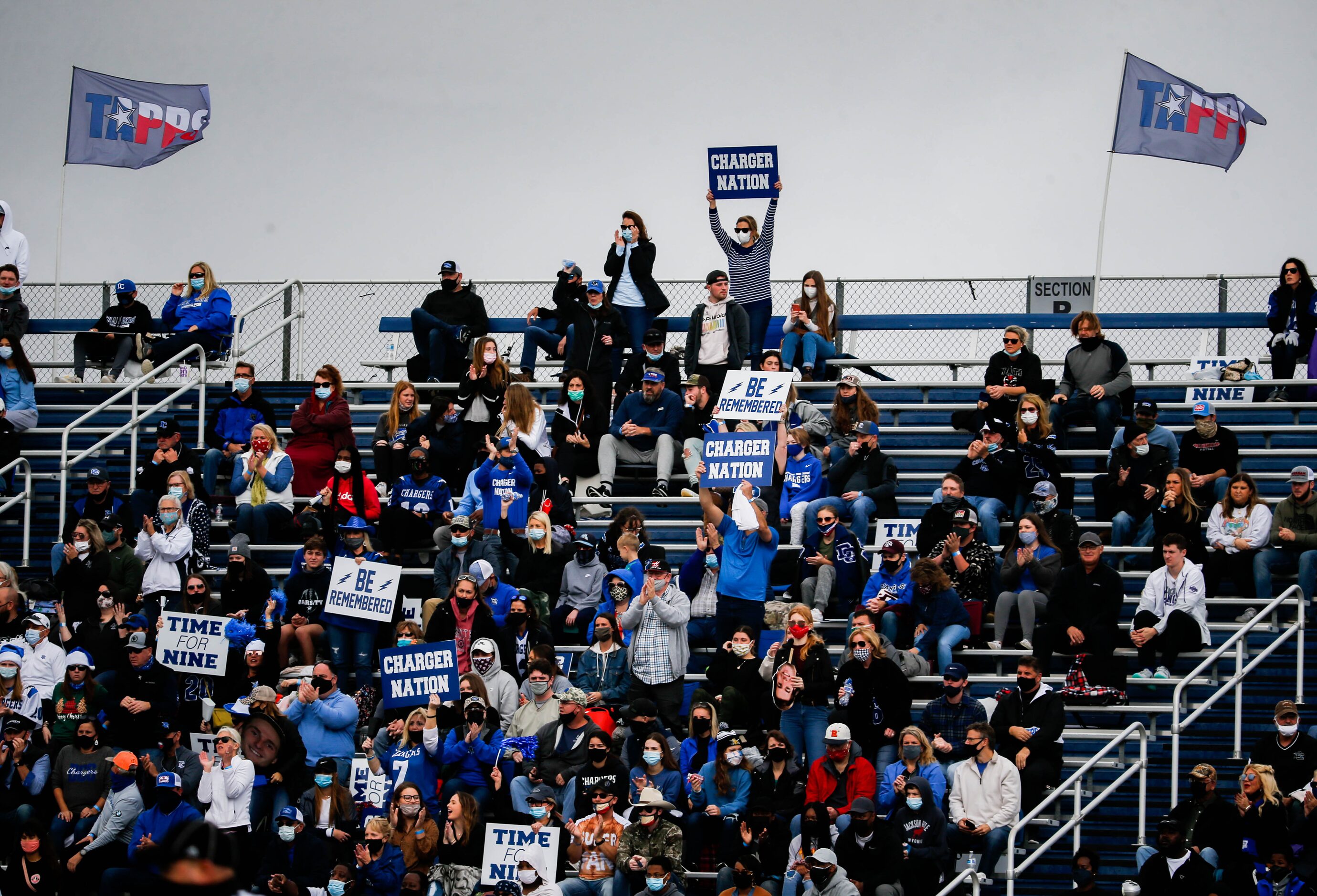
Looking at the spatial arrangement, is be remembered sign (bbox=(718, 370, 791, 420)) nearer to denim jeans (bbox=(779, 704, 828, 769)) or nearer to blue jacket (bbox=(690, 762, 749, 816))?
denim jeans (bbox=(779, 704, 828, 769))

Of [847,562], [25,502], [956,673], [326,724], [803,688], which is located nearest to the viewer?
[956,673]

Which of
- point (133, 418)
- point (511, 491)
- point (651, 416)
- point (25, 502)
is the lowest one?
point (25, 502)

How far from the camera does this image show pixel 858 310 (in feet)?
68.8

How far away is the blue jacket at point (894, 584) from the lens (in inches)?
570

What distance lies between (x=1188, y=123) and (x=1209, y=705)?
27.1 feet

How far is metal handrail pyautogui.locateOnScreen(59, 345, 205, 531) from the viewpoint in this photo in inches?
695

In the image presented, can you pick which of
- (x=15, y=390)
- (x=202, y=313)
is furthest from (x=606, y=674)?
(x=15, y=390)

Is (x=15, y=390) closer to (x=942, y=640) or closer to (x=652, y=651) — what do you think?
(x=652, y=651)

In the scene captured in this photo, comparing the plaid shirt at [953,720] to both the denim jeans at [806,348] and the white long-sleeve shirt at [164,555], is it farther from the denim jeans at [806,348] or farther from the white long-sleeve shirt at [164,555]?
the white long-sleeve shirt at [164,555]

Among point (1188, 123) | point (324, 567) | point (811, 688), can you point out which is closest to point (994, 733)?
point (811, 688)

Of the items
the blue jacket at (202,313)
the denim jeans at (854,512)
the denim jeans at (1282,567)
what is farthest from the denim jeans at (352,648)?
the denim jeans at (1282,567)

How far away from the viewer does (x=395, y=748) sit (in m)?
14.0

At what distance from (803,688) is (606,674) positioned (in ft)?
5.98

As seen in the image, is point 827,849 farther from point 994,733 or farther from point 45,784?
point 45,784
